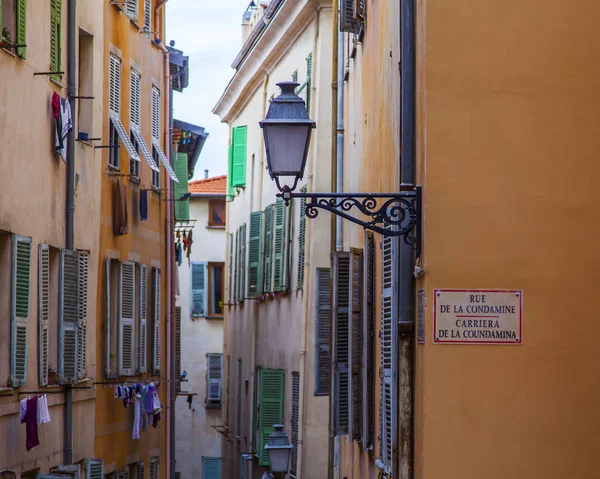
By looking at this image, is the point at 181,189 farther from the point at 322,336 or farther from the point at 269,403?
the point at 322,336

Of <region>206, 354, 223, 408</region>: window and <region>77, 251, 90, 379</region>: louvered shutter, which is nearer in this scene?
<region>77, 251, 90, 379</region>: louvered shutter

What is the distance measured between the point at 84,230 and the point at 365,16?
221 inches

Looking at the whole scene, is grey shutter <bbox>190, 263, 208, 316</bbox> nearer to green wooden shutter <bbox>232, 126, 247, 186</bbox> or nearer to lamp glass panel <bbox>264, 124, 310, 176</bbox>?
green wooden shutter <bbox>232, 126, 247, 186</bbox>

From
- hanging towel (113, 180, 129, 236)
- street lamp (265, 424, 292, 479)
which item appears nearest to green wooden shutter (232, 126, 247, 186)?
hanging towel (113, 180, 129, 236)

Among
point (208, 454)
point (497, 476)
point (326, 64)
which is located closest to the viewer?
point (497, 476)

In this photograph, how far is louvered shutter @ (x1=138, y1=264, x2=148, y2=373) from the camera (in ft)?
70.3

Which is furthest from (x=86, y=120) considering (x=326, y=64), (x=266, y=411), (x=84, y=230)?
(x=266, y=411)

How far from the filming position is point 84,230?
59.4 ft

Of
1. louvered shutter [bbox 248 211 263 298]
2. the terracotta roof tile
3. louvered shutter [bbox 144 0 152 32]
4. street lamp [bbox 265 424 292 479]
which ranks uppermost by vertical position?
louvered shutter [bbox 144 0 152 32]

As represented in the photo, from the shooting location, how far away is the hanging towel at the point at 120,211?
20172mm

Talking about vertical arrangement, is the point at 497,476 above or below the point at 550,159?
below

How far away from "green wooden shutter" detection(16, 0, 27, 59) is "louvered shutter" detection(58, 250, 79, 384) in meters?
2.93

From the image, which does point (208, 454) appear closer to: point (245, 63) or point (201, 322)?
point (201, 322)

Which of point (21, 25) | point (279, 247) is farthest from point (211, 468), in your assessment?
point (21, 25)
